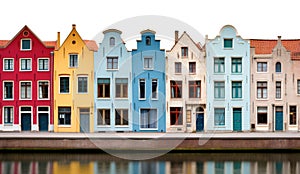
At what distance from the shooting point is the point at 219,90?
55.4 m

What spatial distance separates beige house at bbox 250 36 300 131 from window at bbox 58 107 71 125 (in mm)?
15434

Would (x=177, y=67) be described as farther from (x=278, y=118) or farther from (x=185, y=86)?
(x=278, y=118)

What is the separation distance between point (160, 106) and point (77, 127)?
719 centimetres

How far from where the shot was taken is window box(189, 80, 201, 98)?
55.3m

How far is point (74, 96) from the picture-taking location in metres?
55.2

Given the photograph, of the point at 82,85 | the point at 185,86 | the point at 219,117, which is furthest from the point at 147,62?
the point at 219,117

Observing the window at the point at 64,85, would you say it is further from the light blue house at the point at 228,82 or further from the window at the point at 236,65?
the window at the point at 236,65

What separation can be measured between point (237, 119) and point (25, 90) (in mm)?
18148

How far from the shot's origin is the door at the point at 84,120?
54.8m

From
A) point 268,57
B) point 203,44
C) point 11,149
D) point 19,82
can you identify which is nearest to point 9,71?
point 19,82

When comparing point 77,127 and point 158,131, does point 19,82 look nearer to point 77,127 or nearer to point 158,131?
point 77,127

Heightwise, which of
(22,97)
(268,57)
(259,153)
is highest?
(268,57)

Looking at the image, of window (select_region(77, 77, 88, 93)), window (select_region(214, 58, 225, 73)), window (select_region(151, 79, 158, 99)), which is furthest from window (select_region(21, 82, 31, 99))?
window (select_region(214, 58, 225, 73))

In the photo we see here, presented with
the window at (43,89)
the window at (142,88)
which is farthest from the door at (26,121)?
the window at (142,88)
